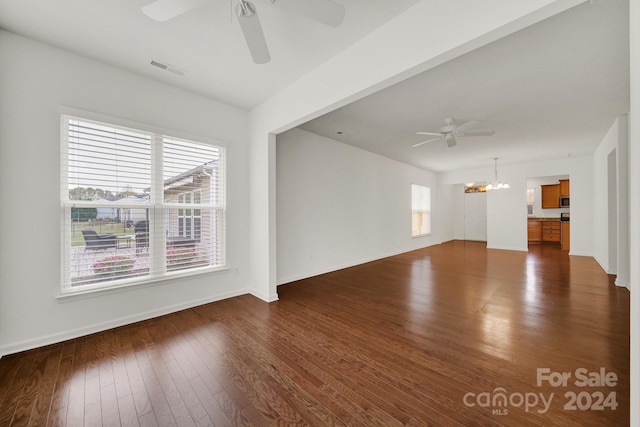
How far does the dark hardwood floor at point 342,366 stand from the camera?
5.48 ft

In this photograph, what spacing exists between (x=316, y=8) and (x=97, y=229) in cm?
298

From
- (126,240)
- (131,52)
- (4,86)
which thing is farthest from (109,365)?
(131,52)

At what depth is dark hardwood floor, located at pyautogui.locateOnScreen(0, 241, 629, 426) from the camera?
5.48ft

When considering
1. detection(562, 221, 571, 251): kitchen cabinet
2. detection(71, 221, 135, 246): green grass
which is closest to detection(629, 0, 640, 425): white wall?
detection(71, 221, 135, 246): green grass

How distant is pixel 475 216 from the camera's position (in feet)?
34.3

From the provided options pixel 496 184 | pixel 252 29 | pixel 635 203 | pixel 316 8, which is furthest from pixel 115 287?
pixel 496 184

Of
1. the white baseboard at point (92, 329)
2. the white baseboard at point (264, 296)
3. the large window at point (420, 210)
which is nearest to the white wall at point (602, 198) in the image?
the large window at point (420, 210)

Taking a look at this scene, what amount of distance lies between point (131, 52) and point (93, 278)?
7.83 ft

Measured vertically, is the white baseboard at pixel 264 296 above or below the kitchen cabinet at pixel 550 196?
below

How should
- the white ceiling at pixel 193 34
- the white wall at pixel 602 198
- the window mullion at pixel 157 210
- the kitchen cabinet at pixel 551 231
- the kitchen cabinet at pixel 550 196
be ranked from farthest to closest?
the kitchen cabinet at pixel 551 231 < the kitchen cabinet at pixel 550 196 < the white wall at pixel 602 198 < the window mullion at pixel 157 210 < the white ceiling at pixel 193 34

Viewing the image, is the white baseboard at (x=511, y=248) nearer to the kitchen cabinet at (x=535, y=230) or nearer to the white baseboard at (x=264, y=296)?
the kitchen cabinet at (x=535, y=230)

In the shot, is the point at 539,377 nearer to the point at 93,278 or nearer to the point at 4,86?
the point at 93,278

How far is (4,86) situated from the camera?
2309mm

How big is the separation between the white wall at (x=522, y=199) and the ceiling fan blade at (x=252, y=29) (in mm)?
7540
